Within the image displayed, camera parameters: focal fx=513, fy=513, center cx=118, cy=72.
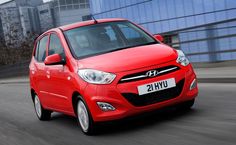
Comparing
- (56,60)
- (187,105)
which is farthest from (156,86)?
(56,60)

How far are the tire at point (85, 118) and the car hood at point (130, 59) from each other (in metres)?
0.53

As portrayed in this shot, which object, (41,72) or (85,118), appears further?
(41,72)

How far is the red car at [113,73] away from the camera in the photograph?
6602 mm

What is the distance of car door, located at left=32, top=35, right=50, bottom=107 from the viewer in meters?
8.95

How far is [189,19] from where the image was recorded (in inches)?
2069

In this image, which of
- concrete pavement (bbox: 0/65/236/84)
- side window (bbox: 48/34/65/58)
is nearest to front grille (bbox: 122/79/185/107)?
side window (bbox: 48/34/65/58)

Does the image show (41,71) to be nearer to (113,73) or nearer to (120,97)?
(113,73)

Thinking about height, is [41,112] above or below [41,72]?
below

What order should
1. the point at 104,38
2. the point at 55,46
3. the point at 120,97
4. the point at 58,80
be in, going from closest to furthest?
the point at 120,97, the point at 104,38, the point at 58,80, the point at 55,46

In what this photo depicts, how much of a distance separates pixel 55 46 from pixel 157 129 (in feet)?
8.56

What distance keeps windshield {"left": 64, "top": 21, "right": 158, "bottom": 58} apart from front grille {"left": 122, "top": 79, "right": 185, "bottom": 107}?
1.12m

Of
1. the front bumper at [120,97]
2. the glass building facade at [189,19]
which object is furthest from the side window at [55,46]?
the glass building facade at [189,19]

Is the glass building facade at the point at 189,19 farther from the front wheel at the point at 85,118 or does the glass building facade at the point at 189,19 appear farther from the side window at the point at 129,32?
the front wheel at the point at 85,118

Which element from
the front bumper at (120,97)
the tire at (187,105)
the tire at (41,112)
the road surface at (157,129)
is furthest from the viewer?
the tire at (41,112)
